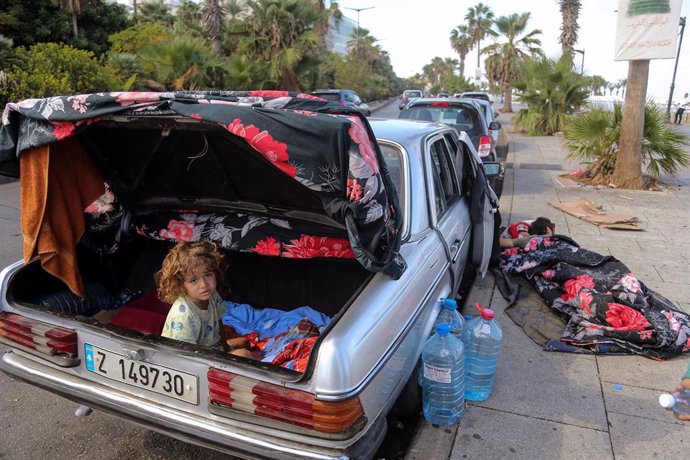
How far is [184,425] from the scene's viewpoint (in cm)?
218

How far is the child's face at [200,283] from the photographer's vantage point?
8.71ft

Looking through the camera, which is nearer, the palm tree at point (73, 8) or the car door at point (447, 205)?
the car door at point (447, 205)

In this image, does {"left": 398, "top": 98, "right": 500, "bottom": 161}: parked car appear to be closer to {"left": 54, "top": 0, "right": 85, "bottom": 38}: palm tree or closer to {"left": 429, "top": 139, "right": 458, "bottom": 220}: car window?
{"left": 429, "top": 139, "right": 458, "bottom": 220}: car window

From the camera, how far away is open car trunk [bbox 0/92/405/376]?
7.22 ft

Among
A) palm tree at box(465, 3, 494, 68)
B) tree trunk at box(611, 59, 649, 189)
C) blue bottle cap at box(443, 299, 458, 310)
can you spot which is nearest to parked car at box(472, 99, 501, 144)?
tree trunk at box(611, 59, 649, 189)

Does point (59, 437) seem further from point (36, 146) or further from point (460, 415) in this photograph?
point (460, 415)

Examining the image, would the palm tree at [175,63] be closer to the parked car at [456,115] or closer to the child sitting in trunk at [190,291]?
the parked car at [456,115]

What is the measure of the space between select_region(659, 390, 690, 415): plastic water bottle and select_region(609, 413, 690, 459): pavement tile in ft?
0.69

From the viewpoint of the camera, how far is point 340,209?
2324 millimetres

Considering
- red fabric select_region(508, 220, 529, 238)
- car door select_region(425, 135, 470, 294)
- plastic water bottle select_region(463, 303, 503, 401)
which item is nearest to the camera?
plastic water bottle select_region(463, 303, 503, 401)

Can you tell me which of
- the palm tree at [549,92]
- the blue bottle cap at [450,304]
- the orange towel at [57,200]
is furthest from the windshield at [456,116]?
the palm tree at [549,92]

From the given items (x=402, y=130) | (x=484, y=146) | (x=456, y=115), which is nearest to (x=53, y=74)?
(x=456, y=115)

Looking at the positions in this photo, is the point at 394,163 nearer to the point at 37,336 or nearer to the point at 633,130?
the point at 37,336

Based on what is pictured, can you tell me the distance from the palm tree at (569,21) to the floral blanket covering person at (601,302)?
30.3 meters
